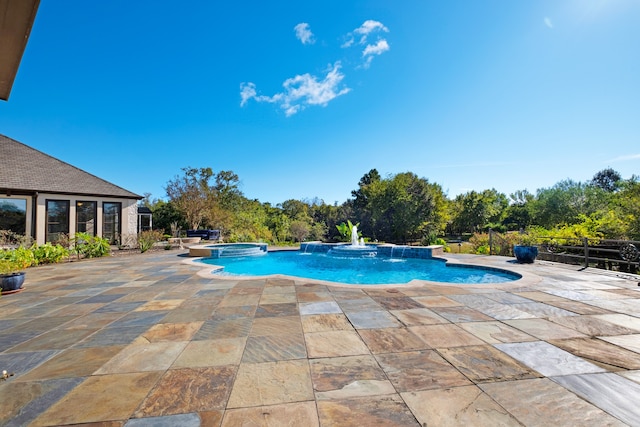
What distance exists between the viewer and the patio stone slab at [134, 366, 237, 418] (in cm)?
178

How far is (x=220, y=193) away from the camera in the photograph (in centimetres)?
2109

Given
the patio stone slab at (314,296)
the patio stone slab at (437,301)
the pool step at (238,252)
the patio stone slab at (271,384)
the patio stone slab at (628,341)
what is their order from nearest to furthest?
1. the patio stone slab at (271,384)
2. the patio stone slab at (628,341)
3. the patio stone slab at (437,301)
4. the patio stone slab at (314,296)
5. the pool step at (238,252)

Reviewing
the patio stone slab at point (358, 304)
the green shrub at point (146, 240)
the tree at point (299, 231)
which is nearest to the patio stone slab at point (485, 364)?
the patio stone slab at point (358, 304)

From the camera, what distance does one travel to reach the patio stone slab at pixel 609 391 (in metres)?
1.72

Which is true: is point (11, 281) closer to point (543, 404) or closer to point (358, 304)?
point (358, 304)

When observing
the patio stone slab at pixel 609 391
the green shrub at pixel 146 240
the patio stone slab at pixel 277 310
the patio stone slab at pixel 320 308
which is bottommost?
the patio stone slab at pixel 320 308

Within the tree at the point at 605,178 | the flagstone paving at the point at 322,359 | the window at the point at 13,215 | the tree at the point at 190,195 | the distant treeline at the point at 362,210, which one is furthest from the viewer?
the tree at the point at 605,178

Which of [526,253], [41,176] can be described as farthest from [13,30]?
[41,176]

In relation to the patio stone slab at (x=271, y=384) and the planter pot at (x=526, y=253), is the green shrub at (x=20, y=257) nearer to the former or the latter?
the patio stone slab at (x=271, y=384)

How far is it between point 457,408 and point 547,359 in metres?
1.38

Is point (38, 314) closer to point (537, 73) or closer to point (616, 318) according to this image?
point (616, 318)

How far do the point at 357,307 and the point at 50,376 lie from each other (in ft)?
11.4

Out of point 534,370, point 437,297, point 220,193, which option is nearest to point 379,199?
point 220,193

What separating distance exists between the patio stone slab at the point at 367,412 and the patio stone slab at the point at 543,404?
72cm
